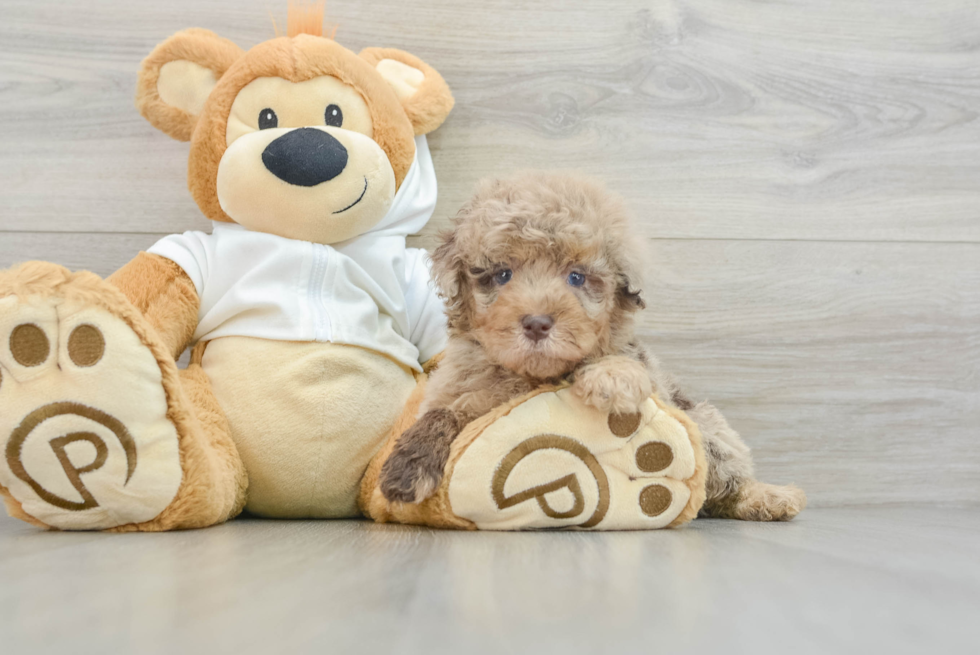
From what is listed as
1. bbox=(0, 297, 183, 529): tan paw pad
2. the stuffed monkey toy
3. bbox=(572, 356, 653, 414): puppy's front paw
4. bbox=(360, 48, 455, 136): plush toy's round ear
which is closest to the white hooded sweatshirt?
the stuffed monkey toy

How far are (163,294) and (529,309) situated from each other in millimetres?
538

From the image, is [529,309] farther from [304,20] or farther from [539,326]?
[304,20]

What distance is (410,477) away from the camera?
0.79 meters

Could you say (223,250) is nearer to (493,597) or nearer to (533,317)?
(533,317)

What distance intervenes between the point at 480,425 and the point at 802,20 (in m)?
1.00

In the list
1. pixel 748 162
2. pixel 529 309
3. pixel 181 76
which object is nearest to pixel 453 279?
pixel 529 309

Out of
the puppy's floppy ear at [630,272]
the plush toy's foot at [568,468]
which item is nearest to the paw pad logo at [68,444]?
the plush toy's foot at [568,468]

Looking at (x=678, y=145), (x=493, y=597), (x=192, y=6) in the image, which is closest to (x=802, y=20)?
(x=678, y=145)

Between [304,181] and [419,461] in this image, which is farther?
[304,181]

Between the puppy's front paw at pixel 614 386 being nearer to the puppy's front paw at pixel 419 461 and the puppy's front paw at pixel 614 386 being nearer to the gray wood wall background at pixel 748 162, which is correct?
the puppy's front paw at pixel 419 461

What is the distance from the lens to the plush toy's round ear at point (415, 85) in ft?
3.71

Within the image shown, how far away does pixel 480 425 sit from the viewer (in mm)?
814

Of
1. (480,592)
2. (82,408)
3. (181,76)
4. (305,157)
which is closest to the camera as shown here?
(480,592)

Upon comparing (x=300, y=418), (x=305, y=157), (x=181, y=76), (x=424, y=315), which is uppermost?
(x=181, y=76)
